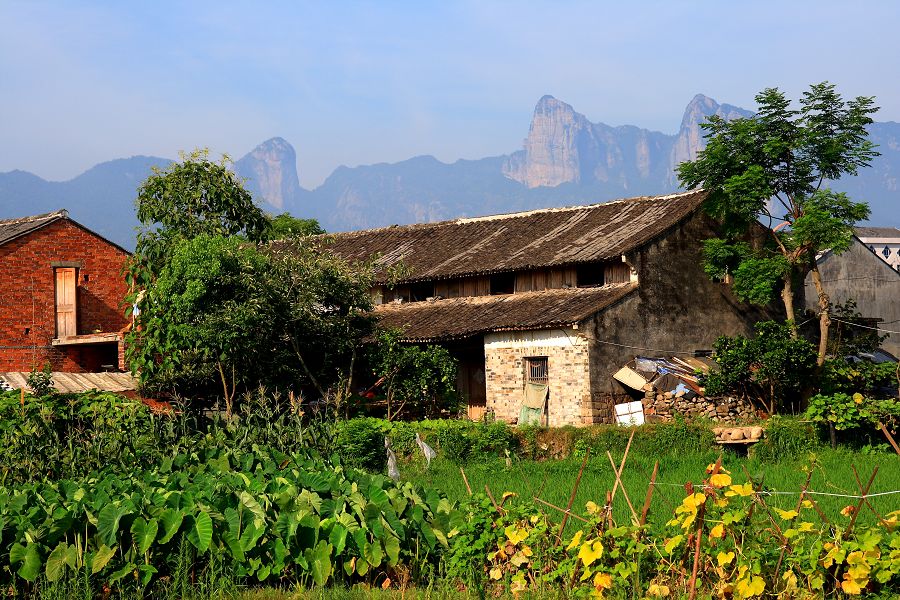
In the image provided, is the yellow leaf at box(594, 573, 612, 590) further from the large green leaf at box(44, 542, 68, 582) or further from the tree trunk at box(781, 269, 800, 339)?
the tree trunk at box(781, 269, 800, 339)

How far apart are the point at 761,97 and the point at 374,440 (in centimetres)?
1331

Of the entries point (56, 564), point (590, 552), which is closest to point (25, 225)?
point (56, 564)

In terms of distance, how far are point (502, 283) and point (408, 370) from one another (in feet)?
16.4

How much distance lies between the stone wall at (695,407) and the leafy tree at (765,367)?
0.93ft

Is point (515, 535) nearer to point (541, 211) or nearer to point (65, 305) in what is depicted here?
point (65, 305)

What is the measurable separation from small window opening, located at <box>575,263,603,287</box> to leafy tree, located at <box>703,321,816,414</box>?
3996 millimetres

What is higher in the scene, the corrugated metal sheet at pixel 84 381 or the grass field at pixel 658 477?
the corrugated metal sheet at pixel 84 381

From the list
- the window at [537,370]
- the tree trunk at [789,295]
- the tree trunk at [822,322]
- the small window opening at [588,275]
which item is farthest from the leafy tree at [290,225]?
the tree trunk at [822,322]

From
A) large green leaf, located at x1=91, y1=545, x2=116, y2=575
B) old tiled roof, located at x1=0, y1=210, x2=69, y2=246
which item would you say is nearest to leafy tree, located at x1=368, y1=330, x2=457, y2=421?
old tiled roof, located at x1=0, y1=210, x2=69, y2=246

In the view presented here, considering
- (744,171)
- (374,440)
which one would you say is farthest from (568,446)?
(744,171)

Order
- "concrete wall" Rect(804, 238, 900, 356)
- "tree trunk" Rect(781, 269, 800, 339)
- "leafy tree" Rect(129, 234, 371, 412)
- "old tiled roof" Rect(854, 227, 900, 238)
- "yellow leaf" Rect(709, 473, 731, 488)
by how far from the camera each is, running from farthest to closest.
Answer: "old tiled roof" Rect(854, 227, 900, 238) < "concrete wall" Rect(804, 238, 900, 356) < "tree trunk" Rect(781, 269, 800, 339) < "leafy tree" Rect(129, 234, 371, 412) < "yellow leaf" Rect(709, 473, 731, 488)

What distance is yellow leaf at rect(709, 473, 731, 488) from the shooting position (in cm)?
800

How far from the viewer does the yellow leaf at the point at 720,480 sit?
8.00 meters

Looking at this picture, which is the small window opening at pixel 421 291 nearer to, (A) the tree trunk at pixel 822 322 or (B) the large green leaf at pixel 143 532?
(A) the tree trunk at pixel 822 322
